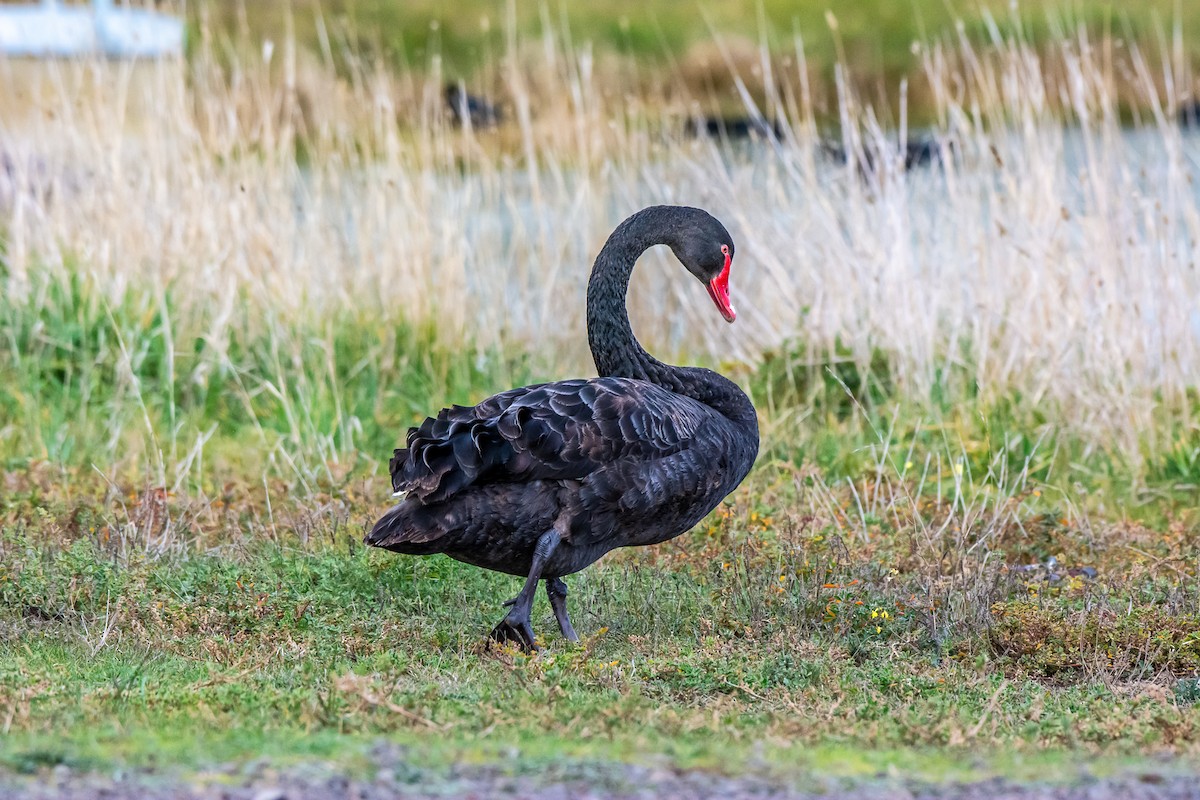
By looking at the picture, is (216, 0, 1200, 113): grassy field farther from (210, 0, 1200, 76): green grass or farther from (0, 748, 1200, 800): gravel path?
(0, 748, 1200, 800): gravel path

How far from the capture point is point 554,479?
5.30m

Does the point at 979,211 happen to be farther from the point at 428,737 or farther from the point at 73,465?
the point at 428,737

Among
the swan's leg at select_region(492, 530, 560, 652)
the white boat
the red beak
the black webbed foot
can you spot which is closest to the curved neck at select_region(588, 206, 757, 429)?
the red beak

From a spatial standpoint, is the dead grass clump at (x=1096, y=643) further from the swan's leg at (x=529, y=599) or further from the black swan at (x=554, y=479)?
the swan's leg at (x=529, y=599)

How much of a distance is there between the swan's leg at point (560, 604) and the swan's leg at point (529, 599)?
0.24 m

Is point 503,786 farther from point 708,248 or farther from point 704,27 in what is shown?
point 704,27

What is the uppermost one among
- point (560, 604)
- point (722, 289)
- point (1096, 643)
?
point (722, 289)

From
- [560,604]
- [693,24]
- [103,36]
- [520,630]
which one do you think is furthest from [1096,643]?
[693,24]

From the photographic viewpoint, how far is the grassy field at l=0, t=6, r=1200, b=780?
14.9 feet

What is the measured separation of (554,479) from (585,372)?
444cm

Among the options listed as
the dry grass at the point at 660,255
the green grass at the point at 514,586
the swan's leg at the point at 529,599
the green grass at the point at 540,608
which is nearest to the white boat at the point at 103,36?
the dry grass at the point at 660,255

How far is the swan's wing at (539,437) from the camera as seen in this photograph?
514 centimetres

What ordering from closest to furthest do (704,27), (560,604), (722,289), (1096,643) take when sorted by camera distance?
1. (1096,643)
2. (560,604)
3. (722,289)
4. (704,27)

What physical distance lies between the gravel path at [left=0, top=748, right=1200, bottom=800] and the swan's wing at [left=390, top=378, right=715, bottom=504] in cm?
146
